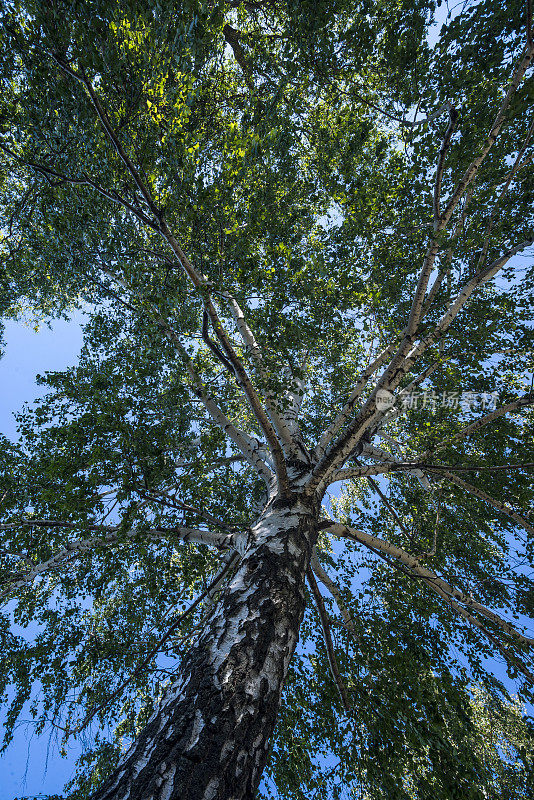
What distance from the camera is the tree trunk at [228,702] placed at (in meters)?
1.57

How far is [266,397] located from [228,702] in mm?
2944

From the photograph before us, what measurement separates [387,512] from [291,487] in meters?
3.94

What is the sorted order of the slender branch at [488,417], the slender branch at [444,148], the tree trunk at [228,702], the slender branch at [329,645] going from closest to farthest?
the tree trunk at [228,702], the slender branch at [444,148], the slender branch at [329,645], the slender branch at [488,417]

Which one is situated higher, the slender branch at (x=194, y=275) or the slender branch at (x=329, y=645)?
the slender branch at (x=194, y=275)

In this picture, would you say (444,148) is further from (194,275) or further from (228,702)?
(228,702)

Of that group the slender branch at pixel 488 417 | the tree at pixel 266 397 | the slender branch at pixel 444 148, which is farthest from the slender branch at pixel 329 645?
the slender branch at pixel 444 148

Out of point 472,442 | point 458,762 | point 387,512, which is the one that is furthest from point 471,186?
point 458,762

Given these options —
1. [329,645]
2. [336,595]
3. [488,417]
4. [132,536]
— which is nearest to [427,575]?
[336,595]

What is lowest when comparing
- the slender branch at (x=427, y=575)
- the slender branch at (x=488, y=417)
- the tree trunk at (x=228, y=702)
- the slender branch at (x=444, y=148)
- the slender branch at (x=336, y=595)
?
the tree trunk at (x=228, y=702)

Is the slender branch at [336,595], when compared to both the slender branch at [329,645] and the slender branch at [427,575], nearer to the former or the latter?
the slender branch at [329,645]

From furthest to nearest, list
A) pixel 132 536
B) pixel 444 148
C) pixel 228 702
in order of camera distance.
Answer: pixel 132 536 → pixel 444 148 → pixel 228 702

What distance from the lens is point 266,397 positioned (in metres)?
4.29

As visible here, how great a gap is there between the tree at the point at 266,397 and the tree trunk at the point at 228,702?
0.05 ft

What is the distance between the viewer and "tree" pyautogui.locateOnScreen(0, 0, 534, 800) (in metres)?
2.88
